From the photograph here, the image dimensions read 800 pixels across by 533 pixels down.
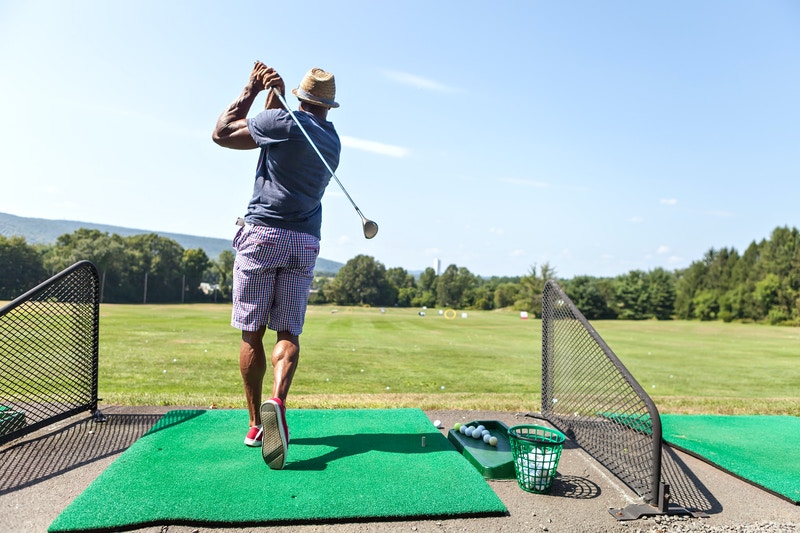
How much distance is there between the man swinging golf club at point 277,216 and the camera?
3.64 m

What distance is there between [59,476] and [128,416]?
1.31 m

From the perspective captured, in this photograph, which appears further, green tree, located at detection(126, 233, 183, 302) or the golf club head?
green tree, located at detection(126, 233, 183, 302)

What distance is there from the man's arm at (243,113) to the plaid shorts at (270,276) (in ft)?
1.82

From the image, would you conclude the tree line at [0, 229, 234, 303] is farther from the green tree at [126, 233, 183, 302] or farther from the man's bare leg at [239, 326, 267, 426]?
the man's bare leg at [239, 326, 267, 426]

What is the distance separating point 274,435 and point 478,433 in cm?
159

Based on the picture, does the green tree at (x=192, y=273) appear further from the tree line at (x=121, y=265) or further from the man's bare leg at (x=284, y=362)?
the man's bare leg at (x=284, y=362)

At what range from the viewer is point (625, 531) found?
2.77 m

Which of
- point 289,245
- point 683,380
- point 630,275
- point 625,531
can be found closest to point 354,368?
point 683,380

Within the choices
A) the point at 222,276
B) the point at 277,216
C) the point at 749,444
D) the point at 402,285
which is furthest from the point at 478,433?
the point at 222,276

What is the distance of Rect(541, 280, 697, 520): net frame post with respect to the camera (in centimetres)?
302

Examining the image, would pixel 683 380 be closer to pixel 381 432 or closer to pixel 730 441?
pixel 730 441

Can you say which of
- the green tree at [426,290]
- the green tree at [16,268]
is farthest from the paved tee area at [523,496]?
the green tree at [426,290]

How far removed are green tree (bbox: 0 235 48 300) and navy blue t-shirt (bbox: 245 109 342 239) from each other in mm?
75278

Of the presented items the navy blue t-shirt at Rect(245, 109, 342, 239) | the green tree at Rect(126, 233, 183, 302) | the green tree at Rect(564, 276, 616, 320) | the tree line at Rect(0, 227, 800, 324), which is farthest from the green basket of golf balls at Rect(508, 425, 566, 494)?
the green tree at Rect(126, 233, 183, 302)
